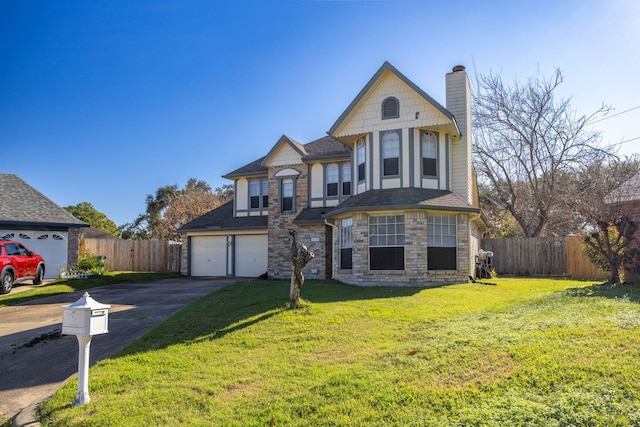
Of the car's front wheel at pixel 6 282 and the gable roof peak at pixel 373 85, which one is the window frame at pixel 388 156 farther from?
the car's front wheel at pixel 6 282

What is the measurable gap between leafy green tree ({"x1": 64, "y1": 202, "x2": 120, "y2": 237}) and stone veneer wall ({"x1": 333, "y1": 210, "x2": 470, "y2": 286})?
4341 centimetres

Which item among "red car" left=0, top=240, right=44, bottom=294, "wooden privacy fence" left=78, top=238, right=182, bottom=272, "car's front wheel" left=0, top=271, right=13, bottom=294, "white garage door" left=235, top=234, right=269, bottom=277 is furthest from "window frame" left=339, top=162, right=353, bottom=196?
"wooden privacy fence" left=78, top=238, right=182, bottom=272

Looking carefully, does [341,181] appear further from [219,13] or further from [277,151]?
[219,13]

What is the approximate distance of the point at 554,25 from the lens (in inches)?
493

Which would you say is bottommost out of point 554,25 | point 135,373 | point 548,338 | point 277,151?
point 135,373

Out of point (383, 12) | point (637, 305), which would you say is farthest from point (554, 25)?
point (637, 305)

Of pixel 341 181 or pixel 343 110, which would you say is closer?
pixel 343 110

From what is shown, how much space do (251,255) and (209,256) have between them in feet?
8.84

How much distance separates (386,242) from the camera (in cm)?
1512

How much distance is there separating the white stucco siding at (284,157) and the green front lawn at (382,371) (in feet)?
40.7

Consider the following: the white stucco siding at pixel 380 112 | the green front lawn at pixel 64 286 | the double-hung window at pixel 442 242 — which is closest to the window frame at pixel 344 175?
the white stucco siding at pixel 380 112

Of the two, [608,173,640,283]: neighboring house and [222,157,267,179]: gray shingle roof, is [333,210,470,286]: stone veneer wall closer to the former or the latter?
[608,173,640,283]: neighboring house

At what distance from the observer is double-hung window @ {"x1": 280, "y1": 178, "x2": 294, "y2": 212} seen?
20703mm

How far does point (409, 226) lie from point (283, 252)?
24.5 ft
